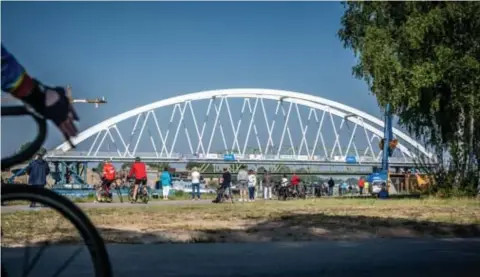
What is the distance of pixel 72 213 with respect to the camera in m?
3.27

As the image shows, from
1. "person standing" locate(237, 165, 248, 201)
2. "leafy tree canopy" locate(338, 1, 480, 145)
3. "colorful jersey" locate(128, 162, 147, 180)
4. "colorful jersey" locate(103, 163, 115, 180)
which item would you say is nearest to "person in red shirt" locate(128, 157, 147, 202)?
"colorful jersey" locate(128, 162, 147, 180)

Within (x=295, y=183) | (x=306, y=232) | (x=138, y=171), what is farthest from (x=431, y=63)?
(x=295, y=183)

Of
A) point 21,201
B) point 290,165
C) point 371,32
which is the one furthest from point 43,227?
point 290,165

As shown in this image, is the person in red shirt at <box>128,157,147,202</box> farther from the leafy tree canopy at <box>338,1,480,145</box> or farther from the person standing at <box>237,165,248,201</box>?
the leafy tree canopy at <box>338,1,480,145</box>

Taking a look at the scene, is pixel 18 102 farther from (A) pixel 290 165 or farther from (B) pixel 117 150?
(A) pixel 290 165

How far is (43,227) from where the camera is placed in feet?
12.7

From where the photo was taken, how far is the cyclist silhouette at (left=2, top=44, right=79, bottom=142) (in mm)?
3150

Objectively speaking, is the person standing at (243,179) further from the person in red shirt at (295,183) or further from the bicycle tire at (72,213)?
the bicycle tire at (72,213)

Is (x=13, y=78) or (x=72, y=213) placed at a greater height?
(x=13, y=78)

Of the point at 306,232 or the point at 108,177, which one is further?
the point at 108,177

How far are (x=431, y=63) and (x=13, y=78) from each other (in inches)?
811

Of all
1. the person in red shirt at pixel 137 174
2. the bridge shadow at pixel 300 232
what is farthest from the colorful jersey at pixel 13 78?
the person in red shirt at pixel 137 174

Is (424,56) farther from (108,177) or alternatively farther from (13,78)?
(13,78)

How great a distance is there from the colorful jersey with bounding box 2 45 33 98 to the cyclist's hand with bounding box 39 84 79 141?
72 millimetres
